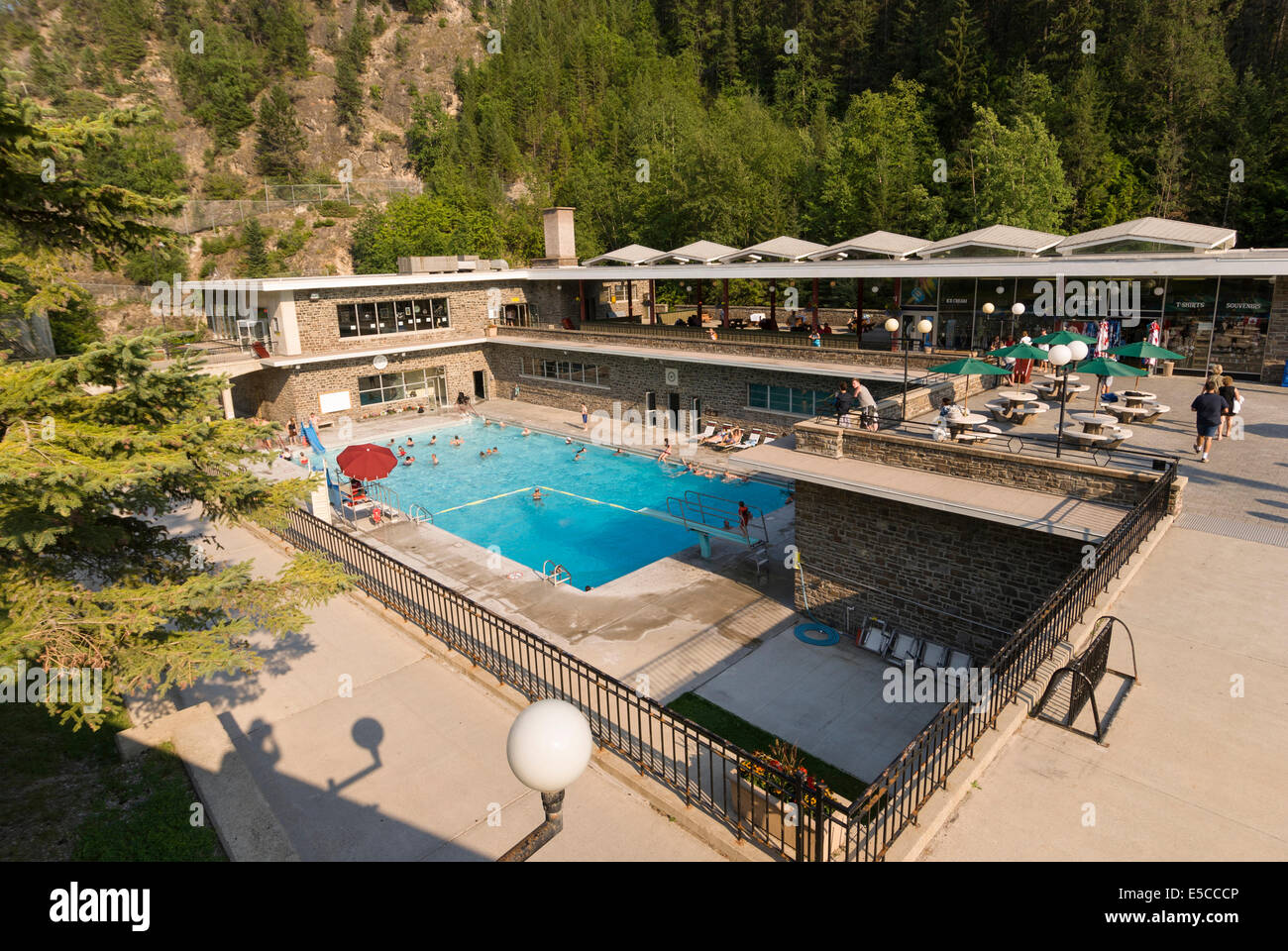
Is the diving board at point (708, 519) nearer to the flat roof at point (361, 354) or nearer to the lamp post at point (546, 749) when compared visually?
the lamp post at point (546, 749)

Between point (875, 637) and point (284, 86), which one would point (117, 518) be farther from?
point (284, 86)

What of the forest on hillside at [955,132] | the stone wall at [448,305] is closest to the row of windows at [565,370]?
the stone wall at [448,305]

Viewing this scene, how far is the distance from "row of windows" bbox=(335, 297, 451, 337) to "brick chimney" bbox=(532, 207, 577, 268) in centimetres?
633

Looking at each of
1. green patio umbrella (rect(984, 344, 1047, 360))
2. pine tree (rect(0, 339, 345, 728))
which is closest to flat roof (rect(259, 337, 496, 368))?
pine tree (rect(0, 339, 345, 728))

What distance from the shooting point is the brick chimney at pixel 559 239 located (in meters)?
36.8

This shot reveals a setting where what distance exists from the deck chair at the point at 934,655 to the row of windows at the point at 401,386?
93.9ft

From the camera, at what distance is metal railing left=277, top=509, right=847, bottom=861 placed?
233 inches

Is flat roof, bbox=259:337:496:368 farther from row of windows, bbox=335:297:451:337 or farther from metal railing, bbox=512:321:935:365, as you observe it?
metal railing, bbox=512:321:935:365

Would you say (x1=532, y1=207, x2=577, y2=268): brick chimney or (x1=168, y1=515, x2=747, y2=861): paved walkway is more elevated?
(x1=532, y1=207, x2=577, y2=268): brick chimney

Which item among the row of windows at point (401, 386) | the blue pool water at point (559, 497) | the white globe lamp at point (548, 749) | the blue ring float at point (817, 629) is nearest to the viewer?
the white globe lamp at point (548, 749)

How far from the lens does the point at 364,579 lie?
1295 centimetres
